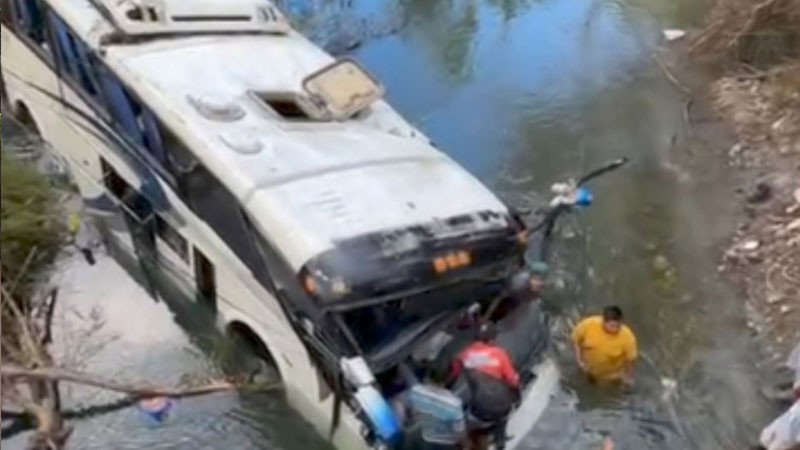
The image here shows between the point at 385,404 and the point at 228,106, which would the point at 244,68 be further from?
the point at 385,404

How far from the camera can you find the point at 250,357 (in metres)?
8.79

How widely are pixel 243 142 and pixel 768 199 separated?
496cm

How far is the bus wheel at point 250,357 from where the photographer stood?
857 centimetres

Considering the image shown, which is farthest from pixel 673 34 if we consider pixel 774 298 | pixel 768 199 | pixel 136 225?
pixel 136 225

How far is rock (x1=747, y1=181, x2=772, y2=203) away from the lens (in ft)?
37.0

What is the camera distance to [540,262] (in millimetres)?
9242

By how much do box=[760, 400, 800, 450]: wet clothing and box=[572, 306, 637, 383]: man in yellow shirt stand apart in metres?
1.02

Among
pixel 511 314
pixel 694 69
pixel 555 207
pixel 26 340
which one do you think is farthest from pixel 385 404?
pixel 694 69

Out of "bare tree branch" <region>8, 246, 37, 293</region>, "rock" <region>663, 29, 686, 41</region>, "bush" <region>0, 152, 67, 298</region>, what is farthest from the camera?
"rock" <region>663, 29, 686, 41</region>

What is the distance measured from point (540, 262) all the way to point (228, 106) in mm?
2356

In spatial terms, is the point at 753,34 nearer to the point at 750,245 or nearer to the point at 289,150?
the point at 750,245

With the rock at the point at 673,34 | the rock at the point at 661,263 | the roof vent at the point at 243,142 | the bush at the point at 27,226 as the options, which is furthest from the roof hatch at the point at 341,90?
the rock at the point at 673,34

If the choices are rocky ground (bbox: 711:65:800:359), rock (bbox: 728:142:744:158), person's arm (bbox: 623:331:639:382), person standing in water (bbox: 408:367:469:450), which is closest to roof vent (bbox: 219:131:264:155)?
person standing in water (bbox: 408:367:469:450)

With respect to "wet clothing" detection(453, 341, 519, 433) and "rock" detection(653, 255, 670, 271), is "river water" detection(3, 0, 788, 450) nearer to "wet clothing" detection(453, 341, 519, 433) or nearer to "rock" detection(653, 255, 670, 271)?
"rock" detection(653, 255, 670, 271)
